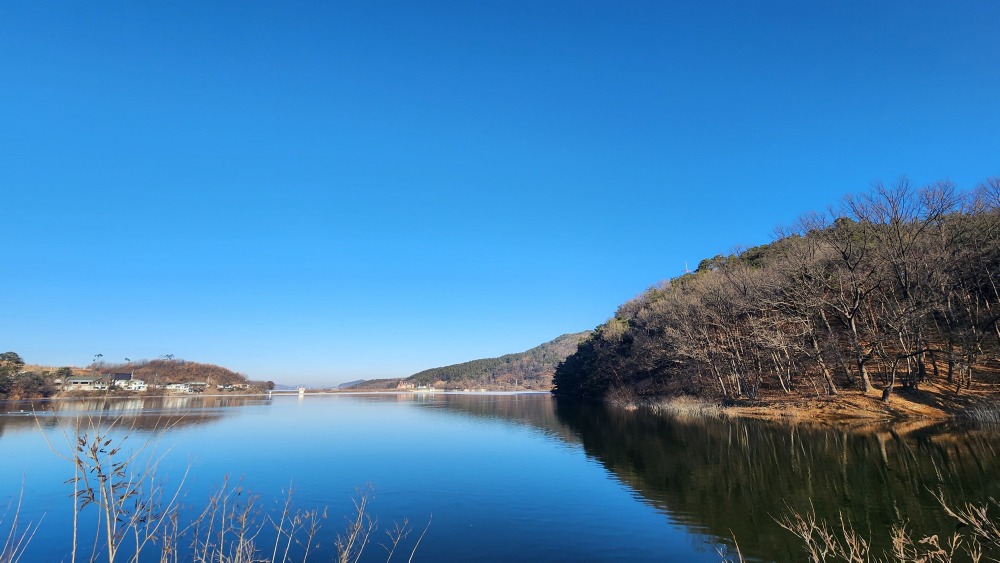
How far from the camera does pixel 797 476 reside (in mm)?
16750

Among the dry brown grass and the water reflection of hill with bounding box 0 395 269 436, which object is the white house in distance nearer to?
the water reflection of hill with bounding box 0 395 269 436

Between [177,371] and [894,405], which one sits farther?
[177,371]

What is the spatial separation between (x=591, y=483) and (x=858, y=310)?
30107 millimetres

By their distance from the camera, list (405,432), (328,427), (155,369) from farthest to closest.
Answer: (155,369) → (328,427) → (405,432)

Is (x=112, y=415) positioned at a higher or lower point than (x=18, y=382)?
lower

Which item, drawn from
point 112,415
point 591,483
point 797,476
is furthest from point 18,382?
point 797,476

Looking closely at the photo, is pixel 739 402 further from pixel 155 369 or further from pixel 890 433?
pixel 155 369

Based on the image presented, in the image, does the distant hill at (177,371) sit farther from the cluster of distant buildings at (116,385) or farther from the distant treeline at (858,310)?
the distant treeline at (858,310)

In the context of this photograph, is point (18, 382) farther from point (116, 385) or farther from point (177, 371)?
point (177, 371)


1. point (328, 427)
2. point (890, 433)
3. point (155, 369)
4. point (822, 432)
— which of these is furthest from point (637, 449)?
point (155, 369)

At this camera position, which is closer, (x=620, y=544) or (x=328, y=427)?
(x=620, y=544)

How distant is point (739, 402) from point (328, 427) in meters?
36.0

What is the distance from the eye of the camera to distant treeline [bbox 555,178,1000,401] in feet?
103

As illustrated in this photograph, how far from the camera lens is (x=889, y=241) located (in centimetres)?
3225
